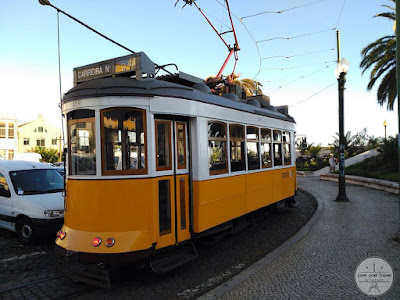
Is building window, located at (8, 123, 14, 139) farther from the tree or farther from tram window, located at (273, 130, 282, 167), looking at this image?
tram window, located at (273, 130, 282, 167)

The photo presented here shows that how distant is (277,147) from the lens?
28.6 ft

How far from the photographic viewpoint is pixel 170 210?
497cm

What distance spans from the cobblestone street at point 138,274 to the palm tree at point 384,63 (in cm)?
1200

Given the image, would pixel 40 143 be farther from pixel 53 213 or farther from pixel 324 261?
pixel 324 261

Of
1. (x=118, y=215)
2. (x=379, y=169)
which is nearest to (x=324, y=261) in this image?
(x=118, y=215)

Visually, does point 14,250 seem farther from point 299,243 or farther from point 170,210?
point 299,243

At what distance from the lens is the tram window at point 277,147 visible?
8562 mm

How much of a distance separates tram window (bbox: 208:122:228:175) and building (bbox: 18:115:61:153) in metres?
53.8

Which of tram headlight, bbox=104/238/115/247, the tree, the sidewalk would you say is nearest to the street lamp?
the sidewalk

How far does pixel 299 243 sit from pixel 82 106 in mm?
4764

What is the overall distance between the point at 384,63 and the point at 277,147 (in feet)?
34.8

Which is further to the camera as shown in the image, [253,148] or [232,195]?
[253,148]

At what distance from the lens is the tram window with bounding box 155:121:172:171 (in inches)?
191

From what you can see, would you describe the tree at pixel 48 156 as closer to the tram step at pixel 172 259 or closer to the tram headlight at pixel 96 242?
the tram step at pixel 172 259
